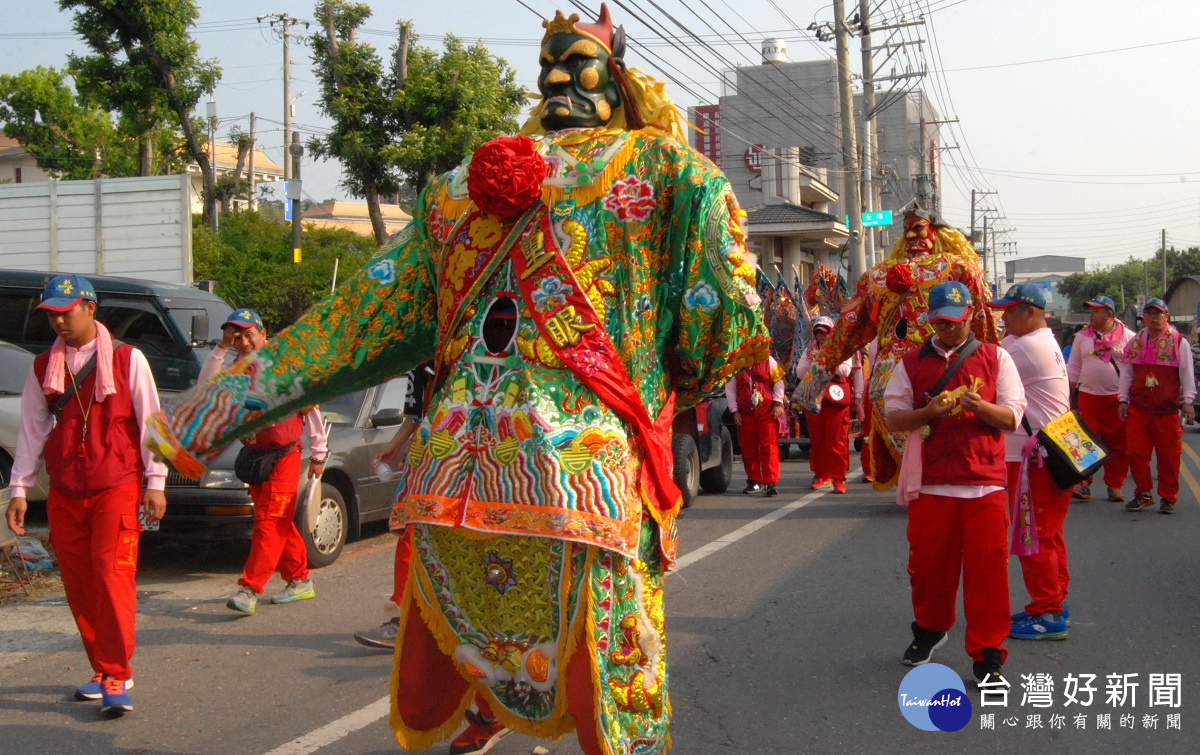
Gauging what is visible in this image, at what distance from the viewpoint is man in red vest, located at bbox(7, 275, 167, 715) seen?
4.91 metres

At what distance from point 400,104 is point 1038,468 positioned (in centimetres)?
1728

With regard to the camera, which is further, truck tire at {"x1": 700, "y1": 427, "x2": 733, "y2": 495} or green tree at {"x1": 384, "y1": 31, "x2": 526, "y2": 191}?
green tree at {"x1": 384, "y1": 31, "x2": 526, "y2": 191}

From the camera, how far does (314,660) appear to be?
5.96 m

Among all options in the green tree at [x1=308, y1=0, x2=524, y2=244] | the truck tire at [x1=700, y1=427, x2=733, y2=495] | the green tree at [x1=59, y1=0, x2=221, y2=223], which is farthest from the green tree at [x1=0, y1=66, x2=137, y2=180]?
the truck tire at [x1=700, y1=427, x2=733, y2=495]

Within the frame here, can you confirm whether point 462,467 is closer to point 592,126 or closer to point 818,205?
point 592,126

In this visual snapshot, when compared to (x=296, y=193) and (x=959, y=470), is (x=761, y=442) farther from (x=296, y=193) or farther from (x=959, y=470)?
(x=296, y=193)

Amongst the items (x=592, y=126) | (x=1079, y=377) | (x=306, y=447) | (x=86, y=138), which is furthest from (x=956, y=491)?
(x=86, y=138)

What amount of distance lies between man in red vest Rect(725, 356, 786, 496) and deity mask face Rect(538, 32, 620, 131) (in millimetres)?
8344

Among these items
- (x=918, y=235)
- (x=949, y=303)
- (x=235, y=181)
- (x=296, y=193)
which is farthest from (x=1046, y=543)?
(x=235, y=181)

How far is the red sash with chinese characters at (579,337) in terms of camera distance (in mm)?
3031

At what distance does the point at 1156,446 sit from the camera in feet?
34.5

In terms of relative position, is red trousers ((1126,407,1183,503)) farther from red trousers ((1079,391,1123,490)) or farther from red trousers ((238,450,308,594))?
red trousers ((238,450,308,594))

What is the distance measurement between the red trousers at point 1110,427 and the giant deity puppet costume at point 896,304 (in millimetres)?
3441

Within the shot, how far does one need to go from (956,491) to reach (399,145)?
17838 millimetres
